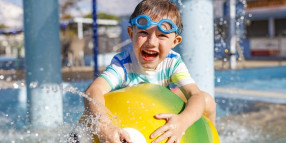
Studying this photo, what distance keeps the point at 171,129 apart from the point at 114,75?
58cm

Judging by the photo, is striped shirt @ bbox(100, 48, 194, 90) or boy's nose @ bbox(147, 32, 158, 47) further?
striped shirt @ bbox(100, 48, 194, 90)

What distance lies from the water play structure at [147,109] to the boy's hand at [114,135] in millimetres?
64

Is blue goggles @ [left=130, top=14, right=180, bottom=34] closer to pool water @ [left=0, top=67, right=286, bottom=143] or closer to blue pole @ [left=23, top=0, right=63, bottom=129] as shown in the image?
pool water @ [left=0, top=67, right=286, bottom=143]

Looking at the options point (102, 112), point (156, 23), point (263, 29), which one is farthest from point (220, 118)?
point (263, 29)

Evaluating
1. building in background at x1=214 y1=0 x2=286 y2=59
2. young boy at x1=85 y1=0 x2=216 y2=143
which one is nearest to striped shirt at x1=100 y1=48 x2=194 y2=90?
young boy at x1=85 y1=0 x2=216 y2=143

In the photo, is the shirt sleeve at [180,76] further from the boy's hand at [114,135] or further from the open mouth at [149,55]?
the boy's hand at [114,135]

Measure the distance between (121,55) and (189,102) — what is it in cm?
61

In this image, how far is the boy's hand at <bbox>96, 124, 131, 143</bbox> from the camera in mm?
1895

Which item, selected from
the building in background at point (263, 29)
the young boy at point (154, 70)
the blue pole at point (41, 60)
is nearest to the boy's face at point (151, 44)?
the young boy at point (154, 70)

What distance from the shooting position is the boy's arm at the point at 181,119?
6.45 ft

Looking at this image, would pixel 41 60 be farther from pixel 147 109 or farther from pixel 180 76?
pixel 147 109

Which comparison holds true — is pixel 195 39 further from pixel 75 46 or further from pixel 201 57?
pixel 75 46

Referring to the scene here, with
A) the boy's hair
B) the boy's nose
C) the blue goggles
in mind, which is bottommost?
the boy's nose

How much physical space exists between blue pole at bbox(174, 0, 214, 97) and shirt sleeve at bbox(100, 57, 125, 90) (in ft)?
5.57
